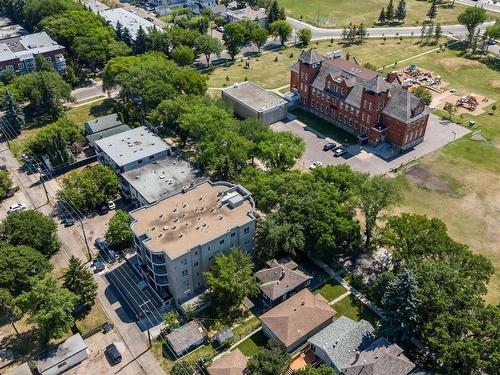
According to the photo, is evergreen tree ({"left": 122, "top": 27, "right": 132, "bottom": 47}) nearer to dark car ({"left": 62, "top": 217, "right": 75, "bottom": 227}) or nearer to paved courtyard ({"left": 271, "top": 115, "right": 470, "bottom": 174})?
paved courtyard ({"left": 271, "top": 115, "right": 470, "bottom": 174})

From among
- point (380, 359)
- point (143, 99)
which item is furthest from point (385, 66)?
point (380, 359)

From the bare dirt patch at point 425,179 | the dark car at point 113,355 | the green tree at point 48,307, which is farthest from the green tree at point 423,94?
the green tree at point 48,307

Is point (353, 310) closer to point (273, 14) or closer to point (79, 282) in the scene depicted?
point (79, 282)

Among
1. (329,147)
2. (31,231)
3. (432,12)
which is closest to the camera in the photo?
(31,231)

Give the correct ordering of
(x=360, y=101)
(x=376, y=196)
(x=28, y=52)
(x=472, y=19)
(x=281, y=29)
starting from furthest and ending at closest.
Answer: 1. (x=281, y=29)
2. (x=472, y=19)
3. (x=28, y=52)
4. (x=360, y=101)
5. (x=376, y=196)

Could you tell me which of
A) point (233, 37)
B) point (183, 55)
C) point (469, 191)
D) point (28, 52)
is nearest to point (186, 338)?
point (469, 191)

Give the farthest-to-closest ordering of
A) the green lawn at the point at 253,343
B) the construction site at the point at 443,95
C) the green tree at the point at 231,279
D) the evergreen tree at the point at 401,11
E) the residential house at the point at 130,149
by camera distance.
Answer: the evergreen tree at the point at 401,11 < the construction site at the point at 443,95 < the residential house at the point at 130,149 < the green tree at the point at 231,279 < the green lawn at the point at 253,343

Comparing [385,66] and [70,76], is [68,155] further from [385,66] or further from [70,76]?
[385,66]

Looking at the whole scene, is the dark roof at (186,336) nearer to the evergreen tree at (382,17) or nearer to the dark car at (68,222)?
the dark car at (68,222)
